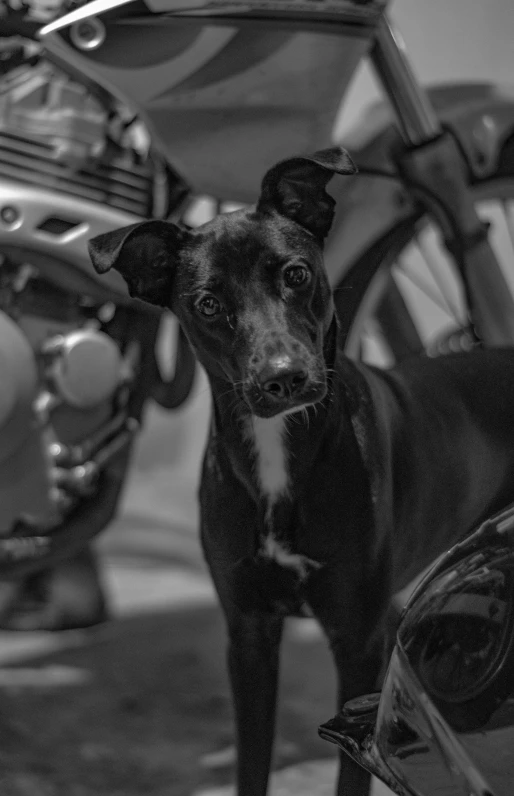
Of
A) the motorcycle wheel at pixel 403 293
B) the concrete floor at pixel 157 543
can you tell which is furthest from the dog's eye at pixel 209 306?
the concrete floor at pixel 157 543

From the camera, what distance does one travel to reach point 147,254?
795 millimetres

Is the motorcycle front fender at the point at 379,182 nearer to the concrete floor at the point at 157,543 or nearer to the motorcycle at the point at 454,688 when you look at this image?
the concrete floor at the point at 157,543

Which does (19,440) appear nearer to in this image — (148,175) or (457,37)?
(148,175)

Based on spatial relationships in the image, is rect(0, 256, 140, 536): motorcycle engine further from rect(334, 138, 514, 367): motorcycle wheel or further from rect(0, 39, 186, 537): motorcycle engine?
rect(334, 138, 514, 367): motorcycle wheel

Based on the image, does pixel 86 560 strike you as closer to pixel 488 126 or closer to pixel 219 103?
pixel 219 103

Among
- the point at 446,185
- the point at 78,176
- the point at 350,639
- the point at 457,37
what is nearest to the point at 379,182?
the point at 446,185

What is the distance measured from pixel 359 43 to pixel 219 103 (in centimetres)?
16

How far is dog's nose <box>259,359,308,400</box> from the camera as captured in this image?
682 mm

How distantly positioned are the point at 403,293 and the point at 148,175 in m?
0.60

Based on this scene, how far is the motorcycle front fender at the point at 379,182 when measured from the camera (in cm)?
112

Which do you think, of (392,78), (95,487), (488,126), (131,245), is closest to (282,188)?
(131,245)

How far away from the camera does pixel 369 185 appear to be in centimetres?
114

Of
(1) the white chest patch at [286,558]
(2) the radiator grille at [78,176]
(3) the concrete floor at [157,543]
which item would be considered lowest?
(3) the concrete floor at [157,543]

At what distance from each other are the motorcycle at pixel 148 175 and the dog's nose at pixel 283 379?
29 cm
